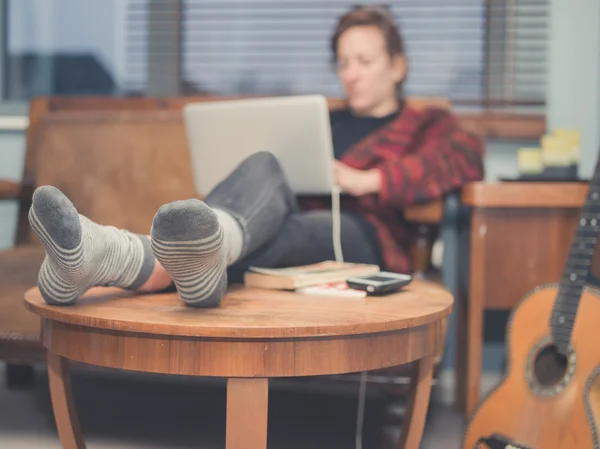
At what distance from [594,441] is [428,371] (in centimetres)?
29

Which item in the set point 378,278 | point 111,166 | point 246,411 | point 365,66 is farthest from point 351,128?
point 246,411

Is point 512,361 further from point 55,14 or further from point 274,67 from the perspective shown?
point 55,14

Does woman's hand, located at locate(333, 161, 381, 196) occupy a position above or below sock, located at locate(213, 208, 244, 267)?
above

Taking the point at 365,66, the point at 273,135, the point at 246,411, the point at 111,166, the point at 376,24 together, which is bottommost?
the point at 246,411

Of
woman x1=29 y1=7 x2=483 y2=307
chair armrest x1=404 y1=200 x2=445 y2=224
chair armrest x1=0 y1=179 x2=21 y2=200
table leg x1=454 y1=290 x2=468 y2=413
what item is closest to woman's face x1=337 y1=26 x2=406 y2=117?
woman x1=29 y1=7 x2=483 y2=307

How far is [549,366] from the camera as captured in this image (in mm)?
1221

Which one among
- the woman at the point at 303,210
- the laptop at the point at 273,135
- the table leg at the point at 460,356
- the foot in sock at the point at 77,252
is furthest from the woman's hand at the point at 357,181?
the foot in sock at the point at 77,252

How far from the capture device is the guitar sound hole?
1.20 m

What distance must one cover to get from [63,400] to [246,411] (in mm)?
412

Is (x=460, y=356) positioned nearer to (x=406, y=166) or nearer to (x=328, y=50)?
(x=406, y=166)

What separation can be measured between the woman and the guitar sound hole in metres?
0.35

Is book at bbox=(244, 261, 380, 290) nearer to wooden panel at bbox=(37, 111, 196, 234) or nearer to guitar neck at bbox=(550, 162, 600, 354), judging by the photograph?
guitar neck at bbox=(550, 162, 600, 354)

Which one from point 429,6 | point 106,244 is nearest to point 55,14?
point 429,6

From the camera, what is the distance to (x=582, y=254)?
1242 millimetres
